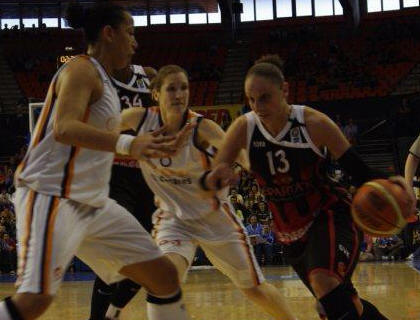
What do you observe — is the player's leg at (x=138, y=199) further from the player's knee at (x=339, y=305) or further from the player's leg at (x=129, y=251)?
the player's knee at (x=339, y=305)

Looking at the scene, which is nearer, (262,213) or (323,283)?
(323,283)

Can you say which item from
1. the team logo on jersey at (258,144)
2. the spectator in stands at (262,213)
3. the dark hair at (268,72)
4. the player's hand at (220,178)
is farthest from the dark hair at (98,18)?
the spectator in stands at (262,213)

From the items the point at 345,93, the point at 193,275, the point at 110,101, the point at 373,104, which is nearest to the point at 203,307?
the point at 110,101

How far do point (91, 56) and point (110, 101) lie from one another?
0.26 metres

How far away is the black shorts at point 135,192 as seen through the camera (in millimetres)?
4918

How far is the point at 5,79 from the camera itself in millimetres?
25672

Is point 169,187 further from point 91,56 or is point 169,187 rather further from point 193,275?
point 193,275

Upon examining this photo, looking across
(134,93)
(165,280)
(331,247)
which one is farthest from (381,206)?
(134,93)

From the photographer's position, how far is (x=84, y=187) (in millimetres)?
3143

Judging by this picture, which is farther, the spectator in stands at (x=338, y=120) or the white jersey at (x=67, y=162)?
the spectator in stands at (x=338, y=120)

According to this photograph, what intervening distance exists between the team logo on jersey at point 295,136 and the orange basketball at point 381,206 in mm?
420

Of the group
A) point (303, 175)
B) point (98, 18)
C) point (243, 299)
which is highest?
point (98, 18)

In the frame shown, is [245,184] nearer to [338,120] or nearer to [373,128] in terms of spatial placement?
[338,120]

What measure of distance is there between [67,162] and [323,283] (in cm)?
140
